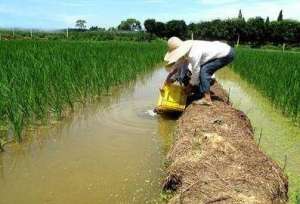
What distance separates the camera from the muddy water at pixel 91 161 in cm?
291

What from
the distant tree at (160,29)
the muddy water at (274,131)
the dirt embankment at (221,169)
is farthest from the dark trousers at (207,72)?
the distant tree at (160,29)

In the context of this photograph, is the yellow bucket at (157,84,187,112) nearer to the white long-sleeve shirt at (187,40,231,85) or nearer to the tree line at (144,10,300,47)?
the white long-sleeve shirt at (187,40,231,85)

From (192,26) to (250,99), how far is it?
117ft

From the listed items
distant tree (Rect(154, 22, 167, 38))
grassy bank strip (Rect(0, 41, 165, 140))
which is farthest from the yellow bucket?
distant tree (Rect(154, 22, 167, 38))

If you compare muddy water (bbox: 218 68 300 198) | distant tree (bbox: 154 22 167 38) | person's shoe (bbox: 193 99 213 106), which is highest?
distant tree (bbox: 154 22 167 38)

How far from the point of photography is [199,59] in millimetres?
5070

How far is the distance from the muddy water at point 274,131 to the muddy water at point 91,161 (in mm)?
940

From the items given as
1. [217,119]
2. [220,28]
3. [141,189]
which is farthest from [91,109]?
[220,28]

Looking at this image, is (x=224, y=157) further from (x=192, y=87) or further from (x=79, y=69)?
(x=79, y=69)

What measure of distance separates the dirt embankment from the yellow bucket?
52.2 inches

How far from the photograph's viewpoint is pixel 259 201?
2.33 m

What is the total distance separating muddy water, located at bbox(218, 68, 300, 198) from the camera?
11.8 ft

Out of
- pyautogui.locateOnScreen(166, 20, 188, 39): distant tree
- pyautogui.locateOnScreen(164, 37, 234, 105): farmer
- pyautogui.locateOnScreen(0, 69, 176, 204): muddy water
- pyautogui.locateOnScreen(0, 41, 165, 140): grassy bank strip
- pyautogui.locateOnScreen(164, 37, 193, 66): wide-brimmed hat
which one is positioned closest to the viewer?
pyautogui.locateOnScreen(0, 69, 176, 204): muddy water

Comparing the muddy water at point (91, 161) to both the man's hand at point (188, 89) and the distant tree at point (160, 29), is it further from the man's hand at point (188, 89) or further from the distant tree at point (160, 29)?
the distant tree at point (160, 29)
